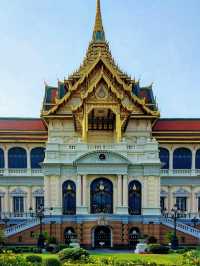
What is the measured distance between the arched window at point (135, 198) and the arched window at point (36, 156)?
44.0ft

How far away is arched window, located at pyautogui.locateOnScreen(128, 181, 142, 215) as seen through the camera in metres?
47.2

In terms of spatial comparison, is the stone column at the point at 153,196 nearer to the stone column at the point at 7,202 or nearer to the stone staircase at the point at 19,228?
the stone staircase at the point at 19,228

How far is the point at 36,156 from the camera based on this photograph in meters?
57.8

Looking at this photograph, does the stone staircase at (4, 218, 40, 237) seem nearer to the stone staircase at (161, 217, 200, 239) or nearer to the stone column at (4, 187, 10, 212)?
the stone column at (4, 187, 10, 212)

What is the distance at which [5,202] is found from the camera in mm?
55812

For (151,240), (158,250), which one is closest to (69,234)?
(151,240)

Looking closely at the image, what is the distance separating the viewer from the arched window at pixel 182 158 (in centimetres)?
5750

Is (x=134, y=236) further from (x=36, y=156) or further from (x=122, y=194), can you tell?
(x=36, y=156)

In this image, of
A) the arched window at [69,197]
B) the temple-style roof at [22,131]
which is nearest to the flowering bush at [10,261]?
the arched window at [69,197]

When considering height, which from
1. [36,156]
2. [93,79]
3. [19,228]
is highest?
[93,79]

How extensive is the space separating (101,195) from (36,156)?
12812 mm

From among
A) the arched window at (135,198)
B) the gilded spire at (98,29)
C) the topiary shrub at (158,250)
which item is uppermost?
the gilded spire at (98,29)

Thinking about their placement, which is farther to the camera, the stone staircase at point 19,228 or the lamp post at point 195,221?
the lamp post at point 195,221

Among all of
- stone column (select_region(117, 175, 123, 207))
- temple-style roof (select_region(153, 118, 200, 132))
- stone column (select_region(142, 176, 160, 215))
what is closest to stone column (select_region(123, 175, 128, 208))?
stone column (select_region(117, 175, 123, 207))
